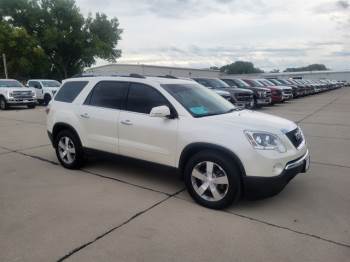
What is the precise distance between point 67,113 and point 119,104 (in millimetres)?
1288

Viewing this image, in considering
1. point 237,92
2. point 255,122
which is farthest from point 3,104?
point 255,122

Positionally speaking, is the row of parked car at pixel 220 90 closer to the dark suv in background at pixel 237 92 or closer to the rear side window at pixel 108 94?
the dark suv in background at pixel 237 92

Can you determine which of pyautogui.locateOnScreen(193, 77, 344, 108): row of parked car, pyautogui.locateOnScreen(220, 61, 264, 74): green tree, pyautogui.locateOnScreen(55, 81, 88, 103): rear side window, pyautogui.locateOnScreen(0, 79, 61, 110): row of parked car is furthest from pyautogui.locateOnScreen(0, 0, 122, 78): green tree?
pyautogui.locateOnScreen(220, 61, 264, 74): green tree

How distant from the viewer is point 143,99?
5.29 meters

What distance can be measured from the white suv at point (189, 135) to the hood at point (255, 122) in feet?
0.04

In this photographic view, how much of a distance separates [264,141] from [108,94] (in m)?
2.78

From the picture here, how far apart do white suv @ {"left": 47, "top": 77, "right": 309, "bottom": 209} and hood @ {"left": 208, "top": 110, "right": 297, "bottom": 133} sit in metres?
0.01

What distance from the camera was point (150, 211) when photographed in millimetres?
4449

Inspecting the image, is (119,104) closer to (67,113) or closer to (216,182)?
(67,113)

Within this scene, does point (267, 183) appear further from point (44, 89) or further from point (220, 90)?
point (44, 89)

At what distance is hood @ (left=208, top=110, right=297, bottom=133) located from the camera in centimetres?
442

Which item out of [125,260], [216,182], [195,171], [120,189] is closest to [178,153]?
[195,171]

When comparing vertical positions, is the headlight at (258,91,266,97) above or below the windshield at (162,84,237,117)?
below

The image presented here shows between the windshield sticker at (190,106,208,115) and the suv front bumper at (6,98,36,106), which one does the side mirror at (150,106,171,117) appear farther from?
the suv front bumper at (6,98,36,106)
